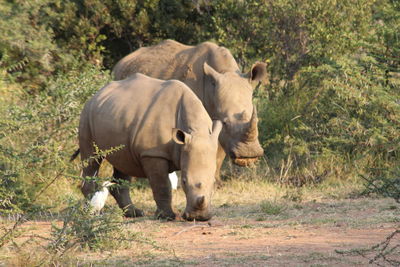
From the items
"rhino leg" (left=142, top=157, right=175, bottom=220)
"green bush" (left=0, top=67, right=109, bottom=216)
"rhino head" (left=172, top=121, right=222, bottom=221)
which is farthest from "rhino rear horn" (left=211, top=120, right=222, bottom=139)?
"green bush" (left=0, top=67, right=109, bottom=216)

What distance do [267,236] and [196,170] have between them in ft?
3.92

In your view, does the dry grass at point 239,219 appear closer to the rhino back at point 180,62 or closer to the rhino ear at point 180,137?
the rhino ear at point 180,137

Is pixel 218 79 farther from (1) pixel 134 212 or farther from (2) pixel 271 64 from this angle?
(2) pixel 271 64

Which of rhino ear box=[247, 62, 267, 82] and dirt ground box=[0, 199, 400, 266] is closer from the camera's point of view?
dirt ground box=[0, 199, 400, 266]

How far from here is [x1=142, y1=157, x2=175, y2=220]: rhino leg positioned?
8836 mm

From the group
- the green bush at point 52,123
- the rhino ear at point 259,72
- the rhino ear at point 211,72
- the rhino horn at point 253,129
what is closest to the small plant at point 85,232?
the green bush at point 52,123

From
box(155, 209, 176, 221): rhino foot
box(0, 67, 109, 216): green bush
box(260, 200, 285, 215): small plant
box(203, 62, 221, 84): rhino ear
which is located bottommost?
box(260, 200, 285, 215): small plant

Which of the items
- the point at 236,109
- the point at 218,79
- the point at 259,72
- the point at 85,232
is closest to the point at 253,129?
the point at 236,109

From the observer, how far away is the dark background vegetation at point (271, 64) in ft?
37.3

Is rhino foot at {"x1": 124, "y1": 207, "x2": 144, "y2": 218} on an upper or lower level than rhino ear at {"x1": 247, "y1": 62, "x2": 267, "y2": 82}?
lower

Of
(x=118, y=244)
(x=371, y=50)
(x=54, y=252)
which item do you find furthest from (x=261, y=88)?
(x=54, y=252)

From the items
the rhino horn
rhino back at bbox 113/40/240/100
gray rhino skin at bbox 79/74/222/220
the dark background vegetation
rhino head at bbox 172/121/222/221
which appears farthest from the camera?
rhino back at bbox 113/40/240/100

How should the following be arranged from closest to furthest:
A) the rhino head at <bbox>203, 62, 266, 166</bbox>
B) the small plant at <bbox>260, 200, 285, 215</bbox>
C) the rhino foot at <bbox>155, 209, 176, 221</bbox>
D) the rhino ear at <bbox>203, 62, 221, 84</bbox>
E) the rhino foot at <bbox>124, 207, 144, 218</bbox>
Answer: the rhino foot at <bbox>155, 209, 176, 221</bbox>
the small plant at <bbox>260, 200, 285, 215</bbox>
the rhino foot at <bbox>124, 207, 144, 218</bbox>
the rhino head at <bbox>203, 62, 266, 166</bbox>
the rhino ear at <bbox>203, 62, 221, 84</bbox>

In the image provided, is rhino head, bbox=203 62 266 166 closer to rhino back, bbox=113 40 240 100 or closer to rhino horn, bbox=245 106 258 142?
rhino horn, bbox=245 106 258 142
